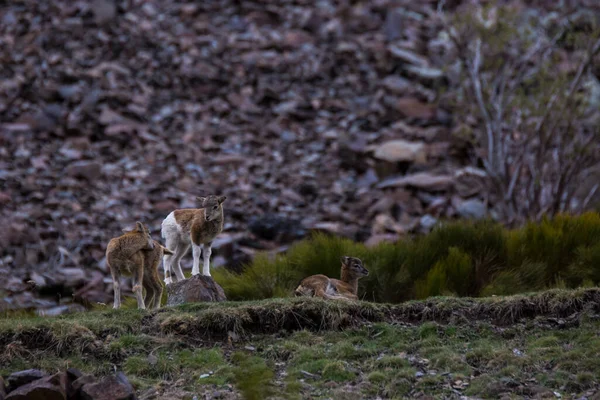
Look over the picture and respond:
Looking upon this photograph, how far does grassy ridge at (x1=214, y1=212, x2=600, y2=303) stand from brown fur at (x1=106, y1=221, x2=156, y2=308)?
2758mm

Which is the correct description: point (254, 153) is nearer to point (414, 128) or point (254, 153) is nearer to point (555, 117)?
point (414, 128)

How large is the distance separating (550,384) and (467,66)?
47.8 ft

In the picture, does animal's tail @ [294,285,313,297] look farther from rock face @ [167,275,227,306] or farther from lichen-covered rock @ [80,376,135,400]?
lichen-covered rock @ [80,376,135,400]

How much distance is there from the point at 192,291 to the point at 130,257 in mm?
821

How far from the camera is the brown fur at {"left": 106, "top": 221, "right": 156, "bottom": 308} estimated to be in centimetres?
1045

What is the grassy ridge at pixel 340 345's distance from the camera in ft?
28.7

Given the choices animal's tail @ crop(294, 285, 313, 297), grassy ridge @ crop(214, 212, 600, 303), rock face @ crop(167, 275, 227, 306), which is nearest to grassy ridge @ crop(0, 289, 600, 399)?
rock face @ crop(167, 275, 227, 306)

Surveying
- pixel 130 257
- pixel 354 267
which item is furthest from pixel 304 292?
pixel 130 257

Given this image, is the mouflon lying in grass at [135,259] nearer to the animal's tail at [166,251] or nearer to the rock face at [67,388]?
the animal's tail at [166,251]

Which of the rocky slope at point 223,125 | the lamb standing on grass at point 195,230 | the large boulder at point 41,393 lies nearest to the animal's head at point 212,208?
the lamb standing on grass at point 195,230

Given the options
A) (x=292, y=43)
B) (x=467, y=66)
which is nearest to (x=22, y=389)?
(x=467, y=66)

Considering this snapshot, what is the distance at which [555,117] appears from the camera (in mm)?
21125

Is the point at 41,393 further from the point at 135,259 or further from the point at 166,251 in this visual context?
the point at 166,251

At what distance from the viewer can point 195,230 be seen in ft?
36.2
